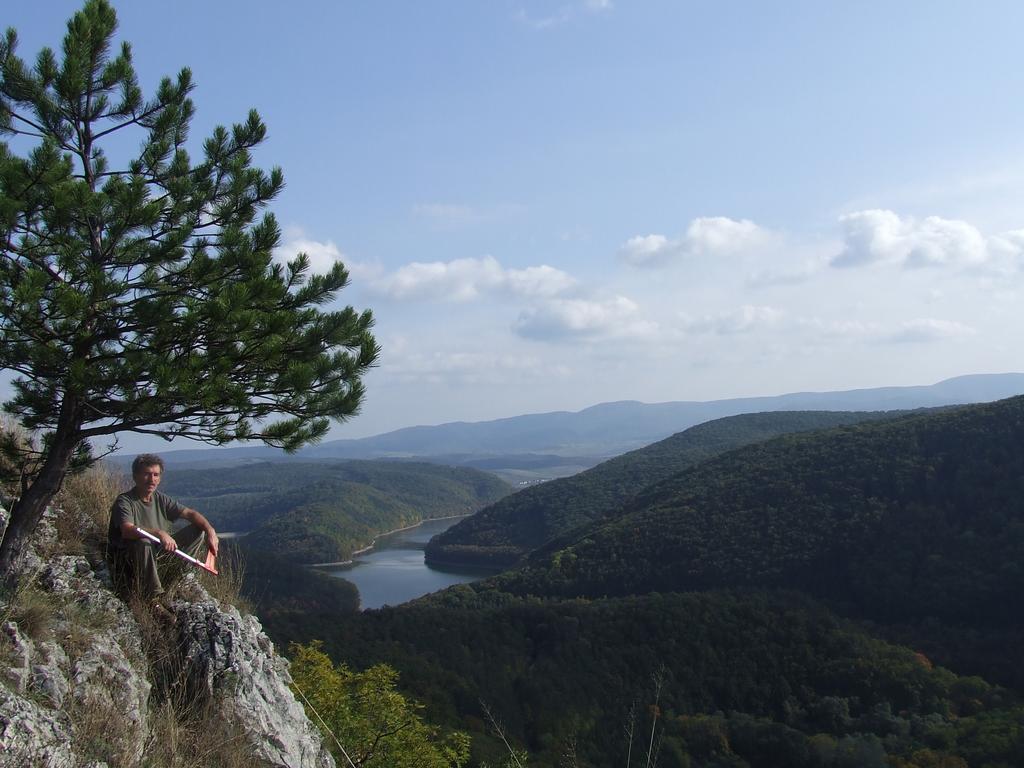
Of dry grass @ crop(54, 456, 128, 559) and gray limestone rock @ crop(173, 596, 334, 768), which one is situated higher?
dry grass @ crop(54, 456, 128, 559)

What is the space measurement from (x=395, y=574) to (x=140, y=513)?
240ft

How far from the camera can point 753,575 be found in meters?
43.8

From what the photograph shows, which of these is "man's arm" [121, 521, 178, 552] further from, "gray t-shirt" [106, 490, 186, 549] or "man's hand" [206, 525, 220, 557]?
"man's hand" [206, 525, 220, 557]

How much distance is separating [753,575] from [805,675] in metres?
12.7

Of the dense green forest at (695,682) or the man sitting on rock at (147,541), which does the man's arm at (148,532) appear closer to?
the man sitting on rock at (147,541)

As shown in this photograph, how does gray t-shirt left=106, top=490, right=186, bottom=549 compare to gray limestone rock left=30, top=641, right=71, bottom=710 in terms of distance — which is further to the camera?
gray t-shirt left=106, top=490, right=186, bottom=549

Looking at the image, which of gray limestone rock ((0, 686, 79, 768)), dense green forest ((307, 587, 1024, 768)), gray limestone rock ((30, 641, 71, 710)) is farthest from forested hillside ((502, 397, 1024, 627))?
gray limestone rock ((0, 686, 79, 768))

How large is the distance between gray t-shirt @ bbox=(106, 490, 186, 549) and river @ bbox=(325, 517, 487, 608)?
5782 cm

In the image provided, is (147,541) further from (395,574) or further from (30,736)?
(395,574)

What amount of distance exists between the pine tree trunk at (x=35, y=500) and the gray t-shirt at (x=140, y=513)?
383mm

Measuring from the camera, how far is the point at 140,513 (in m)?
4.83

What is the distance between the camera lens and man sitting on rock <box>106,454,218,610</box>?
184 inches

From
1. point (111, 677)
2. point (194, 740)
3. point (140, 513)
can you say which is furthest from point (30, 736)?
point (140, 513)

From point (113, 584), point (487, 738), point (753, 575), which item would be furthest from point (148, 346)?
point (753, 575)
